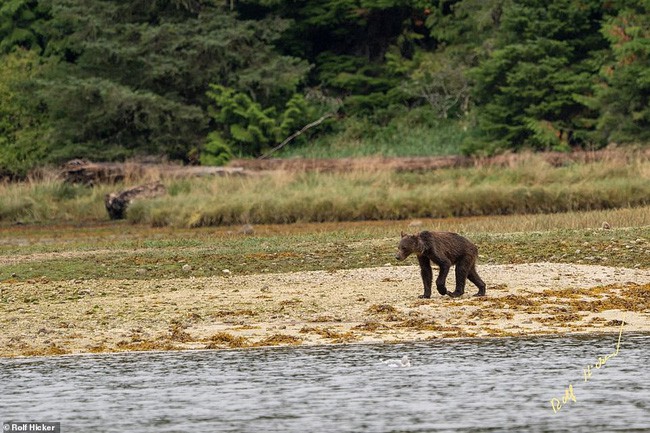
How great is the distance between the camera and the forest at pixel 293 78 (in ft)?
143

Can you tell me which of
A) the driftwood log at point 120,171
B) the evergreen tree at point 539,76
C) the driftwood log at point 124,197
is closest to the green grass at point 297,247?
the driftwood log at point 124,197

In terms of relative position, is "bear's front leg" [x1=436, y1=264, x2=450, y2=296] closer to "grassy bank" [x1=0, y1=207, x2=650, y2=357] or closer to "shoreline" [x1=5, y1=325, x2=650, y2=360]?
"grassy bank" [x1=0, y1=207, x2=650, y2=357]

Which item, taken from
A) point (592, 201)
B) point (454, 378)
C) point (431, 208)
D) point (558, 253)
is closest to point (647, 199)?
point (592, 201)

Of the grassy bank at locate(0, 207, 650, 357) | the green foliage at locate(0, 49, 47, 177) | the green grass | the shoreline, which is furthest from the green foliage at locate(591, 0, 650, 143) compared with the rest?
the shoreline

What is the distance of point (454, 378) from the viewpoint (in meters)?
12.5

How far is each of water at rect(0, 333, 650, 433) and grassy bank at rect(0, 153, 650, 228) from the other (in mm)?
16885

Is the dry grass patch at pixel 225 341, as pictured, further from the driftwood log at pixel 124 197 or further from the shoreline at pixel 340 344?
the driftwood log at pixel 124 197

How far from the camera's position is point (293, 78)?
47938mm

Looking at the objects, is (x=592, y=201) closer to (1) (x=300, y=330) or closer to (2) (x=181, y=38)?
(1) (x=300, y=330)

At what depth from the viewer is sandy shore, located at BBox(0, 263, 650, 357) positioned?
14.8 m

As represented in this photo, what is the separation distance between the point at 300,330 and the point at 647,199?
689 inches
